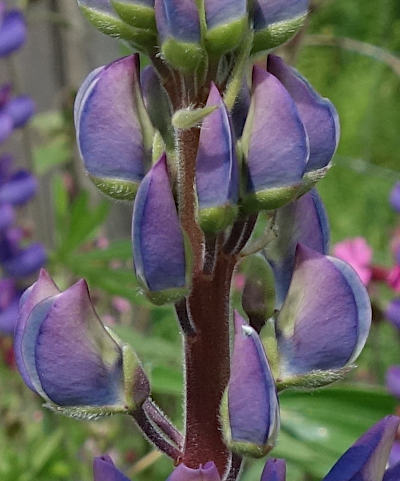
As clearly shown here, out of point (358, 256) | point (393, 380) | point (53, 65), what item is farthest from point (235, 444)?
point (53, 65)

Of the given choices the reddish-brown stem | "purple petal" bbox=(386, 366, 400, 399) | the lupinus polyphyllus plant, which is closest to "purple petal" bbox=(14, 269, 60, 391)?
the lupinus polyphyllus plant

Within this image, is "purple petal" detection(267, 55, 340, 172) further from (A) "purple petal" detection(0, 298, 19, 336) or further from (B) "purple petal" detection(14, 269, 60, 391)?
(A) "purple petal" detection(0, 298, 19, 336)

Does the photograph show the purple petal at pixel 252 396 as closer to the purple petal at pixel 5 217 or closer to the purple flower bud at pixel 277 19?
the purple flower bud at pixel 277 19

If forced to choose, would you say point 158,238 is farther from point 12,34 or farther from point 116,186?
point 12,34

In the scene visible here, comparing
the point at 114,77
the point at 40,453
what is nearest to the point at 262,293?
the point at 114,77

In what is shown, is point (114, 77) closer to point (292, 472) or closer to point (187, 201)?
point (187, 201)

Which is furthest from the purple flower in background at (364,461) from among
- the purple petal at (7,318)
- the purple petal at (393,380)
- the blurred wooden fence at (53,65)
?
the blurred wooden fence at (53,65)
